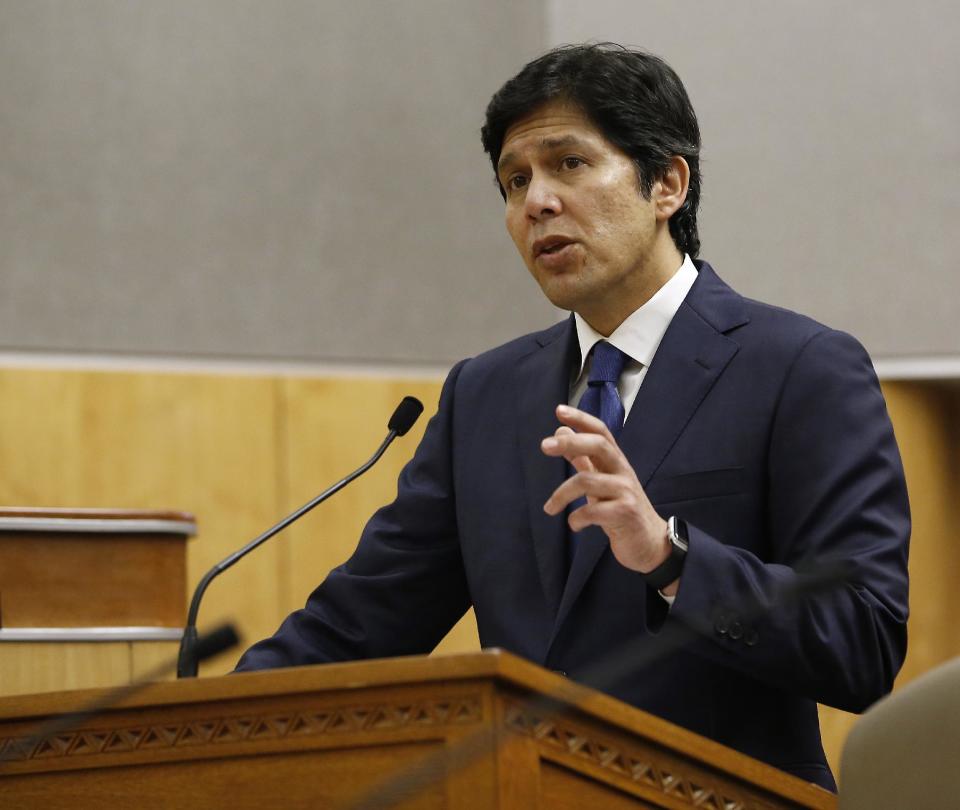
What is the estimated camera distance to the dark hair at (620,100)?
236cm

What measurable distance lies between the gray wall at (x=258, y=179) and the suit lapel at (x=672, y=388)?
2734mm

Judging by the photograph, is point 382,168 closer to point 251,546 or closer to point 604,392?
point 604,392

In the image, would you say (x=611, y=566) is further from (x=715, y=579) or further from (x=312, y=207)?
(x=312, y=207)

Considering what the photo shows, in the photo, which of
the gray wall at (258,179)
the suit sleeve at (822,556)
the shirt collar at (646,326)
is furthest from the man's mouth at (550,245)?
the gray wall at (258,179)

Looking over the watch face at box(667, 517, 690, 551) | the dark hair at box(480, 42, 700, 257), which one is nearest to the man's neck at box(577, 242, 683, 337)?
the dark hair at box(480, 42, 700, 257)

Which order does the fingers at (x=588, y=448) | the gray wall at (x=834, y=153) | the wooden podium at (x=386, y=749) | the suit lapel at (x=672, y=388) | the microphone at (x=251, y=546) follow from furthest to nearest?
the gray wall at (x=834, y=153), the suit lapel at (x=672, y=388), the microphone at (x=251, y=546), the fingers at (x=588, y=448), the wooden podium at (x=386, y=749)

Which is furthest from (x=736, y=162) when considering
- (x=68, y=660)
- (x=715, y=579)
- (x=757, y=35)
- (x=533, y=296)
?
(x=715, y=579)

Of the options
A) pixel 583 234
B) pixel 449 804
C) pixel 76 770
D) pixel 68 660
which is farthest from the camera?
pixel 68 660

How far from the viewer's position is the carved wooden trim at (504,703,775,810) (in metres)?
1.45

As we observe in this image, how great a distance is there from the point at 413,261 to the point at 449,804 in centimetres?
374

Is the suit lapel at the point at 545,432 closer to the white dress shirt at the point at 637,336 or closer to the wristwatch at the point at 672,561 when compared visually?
the white dress shirt at the point at 637,336

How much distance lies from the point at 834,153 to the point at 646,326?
2.86 meters

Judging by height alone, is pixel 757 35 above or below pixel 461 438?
above

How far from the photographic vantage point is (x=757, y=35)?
5035mm
